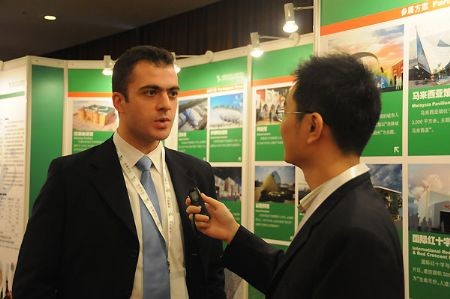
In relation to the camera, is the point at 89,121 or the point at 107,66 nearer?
the point at 107,66

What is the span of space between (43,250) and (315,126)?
3.48 ft

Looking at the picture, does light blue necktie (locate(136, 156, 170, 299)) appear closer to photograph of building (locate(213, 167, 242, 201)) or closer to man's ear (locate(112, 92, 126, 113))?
man's ear (locate(112, 92, 126, 113))

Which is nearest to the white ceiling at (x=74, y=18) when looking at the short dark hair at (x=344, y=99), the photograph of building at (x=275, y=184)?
the photograph of building at (x=275, y=184)

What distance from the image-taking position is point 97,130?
4844 mm

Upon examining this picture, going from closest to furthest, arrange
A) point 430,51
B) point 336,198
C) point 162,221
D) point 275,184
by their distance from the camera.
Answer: point 336,198 < point 162,221 < point 430,51 < point 275,184

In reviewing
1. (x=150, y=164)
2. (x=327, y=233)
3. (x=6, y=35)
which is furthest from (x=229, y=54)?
(x=6, y=35)

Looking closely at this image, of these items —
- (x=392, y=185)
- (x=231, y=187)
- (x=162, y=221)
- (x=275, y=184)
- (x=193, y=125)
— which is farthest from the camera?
(x=193, y=125)

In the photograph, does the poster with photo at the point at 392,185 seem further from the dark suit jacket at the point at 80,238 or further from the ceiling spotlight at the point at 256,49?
the ceiling spotlight at the point at 256,49

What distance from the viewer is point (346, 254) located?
1062 mm

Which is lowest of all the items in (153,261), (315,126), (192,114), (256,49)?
(153,261)

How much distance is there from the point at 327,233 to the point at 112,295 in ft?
2.94

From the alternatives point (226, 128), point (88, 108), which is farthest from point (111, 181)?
point (88, 108)

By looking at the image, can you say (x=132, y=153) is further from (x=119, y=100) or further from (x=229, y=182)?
(x=229, y=182)

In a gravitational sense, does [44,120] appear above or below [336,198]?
above
